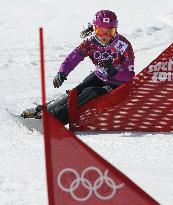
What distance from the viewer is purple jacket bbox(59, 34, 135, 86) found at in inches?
277

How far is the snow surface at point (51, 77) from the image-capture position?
4857 mm

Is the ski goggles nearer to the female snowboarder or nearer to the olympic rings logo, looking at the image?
the female snowboarder

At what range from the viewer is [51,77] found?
35.3ft

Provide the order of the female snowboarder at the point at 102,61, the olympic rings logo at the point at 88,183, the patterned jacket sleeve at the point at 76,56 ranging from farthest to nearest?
the patterned jacket sleeve at the point at 76,56 < the female snowboarder at the point at 102,61 < the olympic rings logo at the point at 88,183

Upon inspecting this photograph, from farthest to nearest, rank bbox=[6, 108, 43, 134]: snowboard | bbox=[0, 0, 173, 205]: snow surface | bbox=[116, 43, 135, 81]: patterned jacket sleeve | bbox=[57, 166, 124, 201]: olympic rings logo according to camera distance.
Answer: bbox=[116, 43, 135, 81]: patterned jacket sleeve < bbox=[6, 108, 43, 134]: snowboard < bbox=[0, 0, 173, 205]: snow surface < bbox=[57, 166, 124, 201]: olympic rings logo

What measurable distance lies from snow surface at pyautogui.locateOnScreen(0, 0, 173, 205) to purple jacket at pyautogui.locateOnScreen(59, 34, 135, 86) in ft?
2.42

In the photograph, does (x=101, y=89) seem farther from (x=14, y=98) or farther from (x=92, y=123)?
(x=14, y=98)

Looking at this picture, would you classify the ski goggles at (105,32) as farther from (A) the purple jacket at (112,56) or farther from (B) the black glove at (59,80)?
(B) the black glove at (59,80)

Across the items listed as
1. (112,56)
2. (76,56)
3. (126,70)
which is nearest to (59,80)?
(76,56)

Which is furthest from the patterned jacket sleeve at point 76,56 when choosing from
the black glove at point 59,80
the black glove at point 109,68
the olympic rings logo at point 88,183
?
the olympic rings logo at point 88,183

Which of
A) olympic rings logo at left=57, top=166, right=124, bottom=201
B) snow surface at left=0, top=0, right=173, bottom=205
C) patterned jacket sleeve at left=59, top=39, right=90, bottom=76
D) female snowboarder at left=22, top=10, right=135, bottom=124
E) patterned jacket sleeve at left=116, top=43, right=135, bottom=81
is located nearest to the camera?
olympic rings logo at left=57, top=166, right=124, bottom=201

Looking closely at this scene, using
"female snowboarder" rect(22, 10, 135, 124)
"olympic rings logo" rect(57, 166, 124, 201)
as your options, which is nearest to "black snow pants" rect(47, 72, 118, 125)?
"female snowboarder" rect(22, 10, 135, 124)

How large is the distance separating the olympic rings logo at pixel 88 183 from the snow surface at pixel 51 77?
1100 millimetres

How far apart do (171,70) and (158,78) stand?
0.16 m
